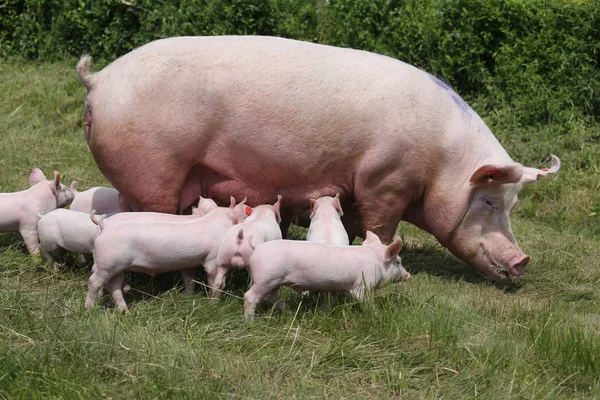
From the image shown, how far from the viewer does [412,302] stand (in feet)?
17.5

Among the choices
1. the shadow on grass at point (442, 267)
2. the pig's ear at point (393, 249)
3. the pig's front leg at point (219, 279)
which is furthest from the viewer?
the shadow on grass at point (442, 267)

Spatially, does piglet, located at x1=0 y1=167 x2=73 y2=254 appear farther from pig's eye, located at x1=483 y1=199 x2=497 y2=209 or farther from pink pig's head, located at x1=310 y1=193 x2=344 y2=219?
pig's eye, located at x1=483 y1=199 x2=497 y2=209

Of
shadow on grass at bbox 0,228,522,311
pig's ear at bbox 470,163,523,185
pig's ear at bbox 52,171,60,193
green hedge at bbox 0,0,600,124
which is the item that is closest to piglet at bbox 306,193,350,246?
shadow on grass at bbox 0,228,522,311

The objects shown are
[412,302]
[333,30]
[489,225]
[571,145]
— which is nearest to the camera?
[412,302]

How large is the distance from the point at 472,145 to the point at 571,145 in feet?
10.8

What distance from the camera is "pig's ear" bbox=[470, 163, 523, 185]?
6.08m

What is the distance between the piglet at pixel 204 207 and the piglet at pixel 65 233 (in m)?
0.62

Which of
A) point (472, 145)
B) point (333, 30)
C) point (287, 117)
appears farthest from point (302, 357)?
point (333, 30)

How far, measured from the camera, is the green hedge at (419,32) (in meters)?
9.45

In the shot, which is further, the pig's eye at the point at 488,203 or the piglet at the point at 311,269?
the pig's eye at the point at 488,203

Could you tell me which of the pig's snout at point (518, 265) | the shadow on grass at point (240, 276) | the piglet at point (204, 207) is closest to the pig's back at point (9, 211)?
the shadow on grass at point (240, 276)

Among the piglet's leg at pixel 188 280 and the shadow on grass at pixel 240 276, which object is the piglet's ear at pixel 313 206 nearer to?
the shadow on grass at pixel 240 276

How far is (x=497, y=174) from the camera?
20.4 ft

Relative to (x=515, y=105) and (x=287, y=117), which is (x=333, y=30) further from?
(x=287, y=117)
